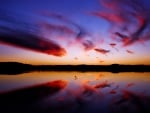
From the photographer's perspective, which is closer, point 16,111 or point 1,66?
point 16,111

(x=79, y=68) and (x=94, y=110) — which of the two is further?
(x=79, y=68)

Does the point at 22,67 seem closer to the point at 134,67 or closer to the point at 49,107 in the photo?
the point at 134,67

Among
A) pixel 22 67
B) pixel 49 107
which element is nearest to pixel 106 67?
pixel 22 67

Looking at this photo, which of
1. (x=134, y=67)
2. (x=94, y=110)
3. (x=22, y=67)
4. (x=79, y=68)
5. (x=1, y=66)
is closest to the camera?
Result: (x=94, y=110)

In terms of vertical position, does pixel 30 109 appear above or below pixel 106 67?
below

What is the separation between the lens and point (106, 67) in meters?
111

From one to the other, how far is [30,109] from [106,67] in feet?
337

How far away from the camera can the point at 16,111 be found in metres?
8.52

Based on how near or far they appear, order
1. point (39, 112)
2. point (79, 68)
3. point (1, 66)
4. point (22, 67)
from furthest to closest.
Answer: point (22, 67)
point (1, 66)
point (79, 68)
point (39, 112)

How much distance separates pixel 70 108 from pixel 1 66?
11369 centimetres

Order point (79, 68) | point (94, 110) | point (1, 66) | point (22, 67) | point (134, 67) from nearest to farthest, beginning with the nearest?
1. point (94, 110)
2. point (134, 67)
3. point (79, 68)
4. point (1, 66)
5. point (22, 67)

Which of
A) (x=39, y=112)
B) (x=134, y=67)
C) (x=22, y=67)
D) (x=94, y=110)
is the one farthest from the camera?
(x=22, y=67)

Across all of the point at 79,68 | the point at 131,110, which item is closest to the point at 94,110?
the point at 131,110

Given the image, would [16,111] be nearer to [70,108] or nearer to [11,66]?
[70,108]
